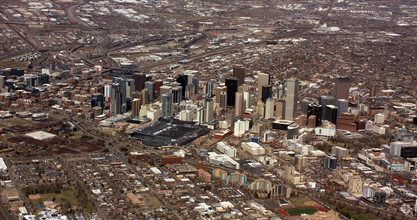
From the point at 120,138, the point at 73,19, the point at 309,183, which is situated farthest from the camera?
the point at 73,19

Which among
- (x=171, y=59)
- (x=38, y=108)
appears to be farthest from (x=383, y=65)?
(x=38, y=108)

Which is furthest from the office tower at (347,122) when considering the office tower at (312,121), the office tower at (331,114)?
the office tower at (312,121)

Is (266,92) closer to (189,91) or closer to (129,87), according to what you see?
(189,91)

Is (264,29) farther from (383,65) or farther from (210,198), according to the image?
(210,198)

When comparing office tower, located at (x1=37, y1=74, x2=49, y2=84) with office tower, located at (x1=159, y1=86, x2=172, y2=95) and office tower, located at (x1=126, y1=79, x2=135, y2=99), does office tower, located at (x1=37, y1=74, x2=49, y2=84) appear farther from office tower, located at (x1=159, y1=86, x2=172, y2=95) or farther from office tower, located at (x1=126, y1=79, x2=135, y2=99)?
office tower, located at (x1=159, y1=86, x2=172, y2=95)

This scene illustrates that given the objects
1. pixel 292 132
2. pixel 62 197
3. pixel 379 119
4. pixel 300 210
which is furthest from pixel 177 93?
pixel 300 210

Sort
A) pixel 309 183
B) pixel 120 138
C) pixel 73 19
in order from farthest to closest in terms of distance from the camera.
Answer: pixel 73 19
pixel 120 138
pixel 309 183
